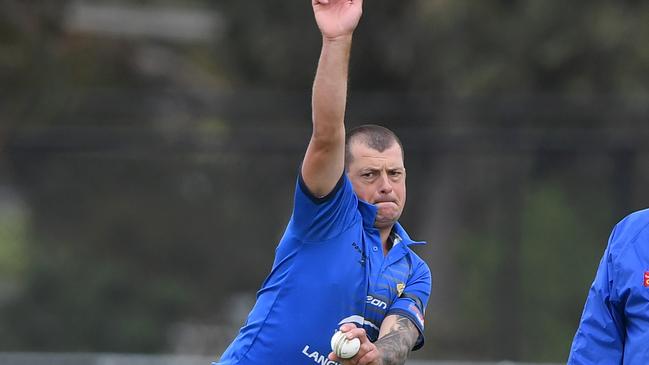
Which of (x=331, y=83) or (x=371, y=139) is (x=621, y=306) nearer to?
(x=371, y=139)

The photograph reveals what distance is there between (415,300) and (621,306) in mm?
806

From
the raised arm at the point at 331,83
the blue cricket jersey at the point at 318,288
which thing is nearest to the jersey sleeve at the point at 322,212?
the blue cricket jersey at the point at 318,288

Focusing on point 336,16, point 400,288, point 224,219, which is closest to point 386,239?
point 400,288

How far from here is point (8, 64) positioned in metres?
13.8

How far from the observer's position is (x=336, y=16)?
15.4ft

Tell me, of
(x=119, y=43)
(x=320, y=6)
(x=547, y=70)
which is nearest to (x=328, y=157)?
(x=320, y=6)

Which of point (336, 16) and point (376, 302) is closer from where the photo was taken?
point (336, 16)

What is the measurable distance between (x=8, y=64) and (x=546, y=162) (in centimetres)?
575

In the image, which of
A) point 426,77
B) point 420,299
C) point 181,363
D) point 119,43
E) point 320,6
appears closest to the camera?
point 320,6

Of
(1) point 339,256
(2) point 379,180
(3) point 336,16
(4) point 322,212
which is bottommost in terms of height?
(1) point 339,256

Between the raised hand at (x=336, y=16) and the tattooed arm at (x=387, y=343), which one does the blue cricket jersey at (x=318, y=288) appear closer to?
the tattooed arm at (x=387, y=343)

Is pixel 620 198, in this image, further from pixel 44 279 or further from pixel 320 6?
pixel 320 6

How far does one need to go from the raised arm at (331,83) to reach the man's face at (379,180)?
1.54 feet

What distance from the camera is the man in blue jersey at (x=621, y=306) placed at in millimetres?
4988
